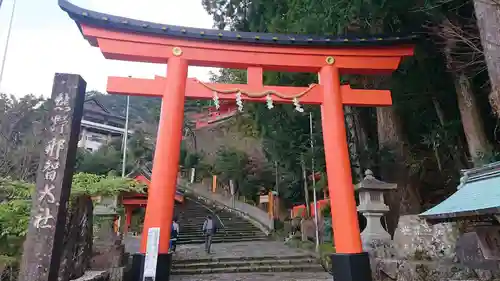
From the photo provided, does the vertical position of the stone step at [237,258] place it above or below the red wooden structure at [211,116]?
below

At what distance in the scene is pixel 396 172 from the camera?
939cm

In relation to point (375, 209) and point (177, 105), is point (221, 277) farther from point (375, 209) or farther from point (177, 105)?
point (177, 105)

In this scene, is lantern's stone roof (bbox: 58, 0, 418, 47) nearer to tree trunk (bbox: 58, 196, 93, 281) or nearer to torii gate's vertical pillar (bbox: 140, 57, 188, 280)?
torii gate's vertical pillar (bbox: 140, 57, 188, 280)

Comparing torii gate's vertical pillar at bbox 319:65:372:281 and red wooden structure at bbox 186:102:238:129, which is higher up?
red wooden structure at bbox 186:102:238:129

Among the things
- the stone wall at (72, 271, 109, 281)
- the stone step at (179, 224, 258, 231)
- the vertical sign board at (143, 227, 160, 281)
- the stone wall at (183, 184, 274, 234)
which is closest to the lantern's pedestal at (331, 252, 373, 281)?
the vertical sign board at (143, 227, 160, 281)

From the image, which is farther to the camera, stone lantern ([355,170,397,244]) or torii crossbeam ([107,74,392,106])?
stone lantern ([355,170,397,244])

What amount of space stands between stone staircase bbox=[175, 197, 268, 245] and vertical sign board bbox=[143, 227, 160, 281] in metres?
12.7

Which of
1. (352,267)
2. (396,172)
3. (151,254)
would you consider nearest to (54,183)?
(151,254)

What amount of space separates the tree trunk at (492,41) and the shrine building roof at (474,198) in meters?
1.03

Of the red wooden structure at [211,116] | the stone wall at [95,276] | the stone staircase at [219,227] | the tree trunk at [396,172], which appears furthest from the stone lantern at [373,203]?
the red wooden structure at [211,116]

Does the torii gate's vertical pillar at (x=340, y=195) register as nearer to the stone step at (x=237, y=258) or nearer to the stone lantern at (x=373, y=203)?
the stone lantern at (x=373, y=203)

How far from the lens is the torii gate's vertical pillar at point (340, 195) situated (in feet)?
19.1

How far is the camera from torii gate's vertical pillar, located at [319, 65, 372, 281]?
5.83m

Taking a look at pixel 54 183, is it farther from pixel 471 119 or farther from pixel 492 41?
pixel 471 119
